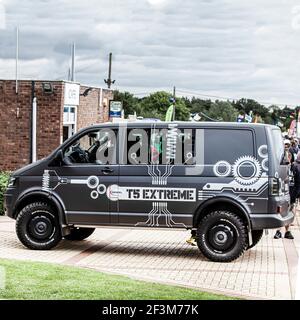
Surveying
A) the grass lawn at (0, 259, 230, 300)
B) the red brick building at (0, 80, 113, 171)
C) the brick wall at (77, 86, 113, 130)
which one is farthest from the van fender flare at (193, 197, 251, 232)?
the brick wall at (77, 86, 113, 130)

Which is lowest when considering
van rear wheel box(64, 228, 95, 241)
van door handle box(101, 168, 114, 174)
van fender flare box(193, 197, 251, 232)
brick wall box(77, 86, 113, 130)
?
van rear wheel box(64, 228, 95, 241)

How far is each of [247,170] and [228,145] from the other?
0.39 m

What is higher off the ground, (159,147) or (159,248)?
(159,147)

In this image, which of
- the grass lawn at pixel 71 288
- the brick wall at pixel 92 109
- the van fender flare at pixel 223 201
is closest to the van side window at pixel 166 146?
the van fender flare at pixel 223 201

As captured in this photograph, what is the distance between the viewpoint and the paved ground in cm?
724

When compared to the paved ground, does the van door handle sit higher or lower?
higher

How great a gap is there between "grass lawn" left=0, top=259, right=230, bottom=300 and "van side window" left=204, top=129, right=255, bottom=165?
2.93 m

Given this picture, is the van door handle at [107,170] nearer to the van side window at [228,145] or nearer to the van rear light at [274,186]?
the van side window at [228,145]

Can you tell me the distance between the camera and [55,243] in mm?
9445

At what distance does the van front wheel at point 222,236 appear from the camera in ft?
28.9

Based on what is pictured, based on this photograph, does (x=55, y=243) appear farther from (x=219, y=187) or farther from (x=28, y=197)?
(x=219, y=187)

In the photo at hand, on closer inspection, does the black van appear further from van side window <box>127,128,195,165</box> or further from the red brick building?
the red brick building

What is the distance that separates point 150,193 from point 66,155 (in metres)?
1.30
